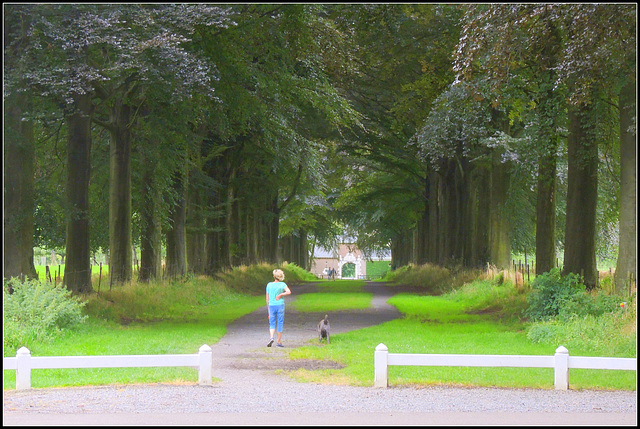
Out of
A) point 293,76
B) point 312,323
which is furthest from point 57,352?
point 293,76

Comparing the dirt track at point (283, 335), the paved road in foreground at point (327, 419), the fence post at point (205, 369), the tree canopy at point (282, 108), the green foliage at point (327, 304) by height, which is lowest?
the green foliage at point (327, 304)

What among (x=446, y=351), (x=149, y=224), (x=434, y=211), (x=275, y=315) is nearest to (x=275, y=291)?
(x=275, y=315)

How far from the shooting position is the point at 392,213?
53406mm

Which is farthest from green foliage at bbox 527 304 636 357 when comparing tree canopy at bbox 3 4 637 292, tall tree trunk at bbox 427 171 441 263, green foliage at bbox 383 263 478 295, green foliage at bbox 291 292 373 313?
tall tree trunk at bbox 427 171 441 263

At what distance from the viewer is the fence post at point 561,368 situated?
1111cm

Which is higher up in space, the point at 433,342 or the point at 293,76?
the point at 293,76

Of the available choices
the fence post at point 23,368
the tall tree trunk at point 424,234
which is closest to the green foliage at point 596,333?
the fence post at point 23,368

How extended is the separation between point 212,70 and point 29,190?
544cm

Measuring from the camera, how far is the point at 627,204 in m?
17.8

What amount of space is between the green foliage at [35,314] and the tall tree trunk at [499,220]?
65.0 feet

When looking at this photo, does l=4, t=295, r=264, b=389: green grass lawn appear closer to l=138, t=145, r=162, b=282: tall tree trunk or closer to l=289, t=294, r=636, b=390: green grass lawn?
l=289, t=294, r=636, b=390: green grass lawn

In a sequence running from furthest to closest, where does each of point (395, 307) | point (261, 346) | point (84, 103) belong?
point (395, 307) → point (84, 103) → point (261, 346)

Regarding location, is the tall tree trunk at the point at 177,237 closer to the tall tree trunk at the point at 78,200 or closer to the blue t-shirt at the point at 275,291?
the tall tree trunk at the point at 78,200

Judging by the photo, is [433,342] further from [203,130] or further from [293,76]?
[203,130]
